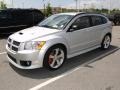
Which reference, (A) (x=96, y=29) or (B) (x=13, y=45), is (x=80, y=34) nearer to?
(A) (x=96, y=29)

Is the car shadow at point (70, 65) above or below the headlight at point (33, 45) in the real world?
below

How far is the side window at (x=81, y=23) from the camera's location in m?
6.15

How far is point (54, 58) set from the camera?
5578mm

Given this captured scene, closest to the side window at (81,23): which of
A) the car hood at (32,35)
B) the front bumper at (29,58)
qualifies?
the car hood at (32,35)

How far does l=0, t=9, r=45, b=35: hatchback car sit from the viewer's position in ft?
37.5

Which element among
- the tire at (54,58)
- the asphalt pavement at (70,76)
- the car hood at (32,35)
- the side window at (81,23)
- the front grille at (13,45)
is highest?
the side window at (81,23)

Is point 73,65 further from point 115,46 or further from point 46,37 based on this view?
point 115,46

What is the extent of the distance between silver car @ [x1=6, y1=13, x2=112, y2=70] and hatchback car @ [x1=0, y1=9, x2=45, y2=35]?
5418mm

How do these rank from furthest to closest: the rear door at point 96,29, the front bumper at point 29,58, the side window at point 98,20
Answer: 1. the side window at point 98,20
2. the rear door at point 96,29
3. the front bumper at point 29,58

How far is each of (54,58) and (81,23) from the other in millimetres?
1714

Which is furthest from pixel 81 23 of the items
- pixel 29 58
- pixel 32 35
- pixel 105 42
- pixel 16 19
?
pixel 16 19

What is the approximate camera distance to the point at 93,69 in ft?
18.7

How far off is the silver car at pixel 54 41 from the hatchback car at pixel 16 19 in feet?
17.8

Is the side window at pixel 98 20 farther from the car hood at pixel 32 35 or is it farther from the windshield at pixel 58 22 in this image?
the car hood at pixel 32 35
